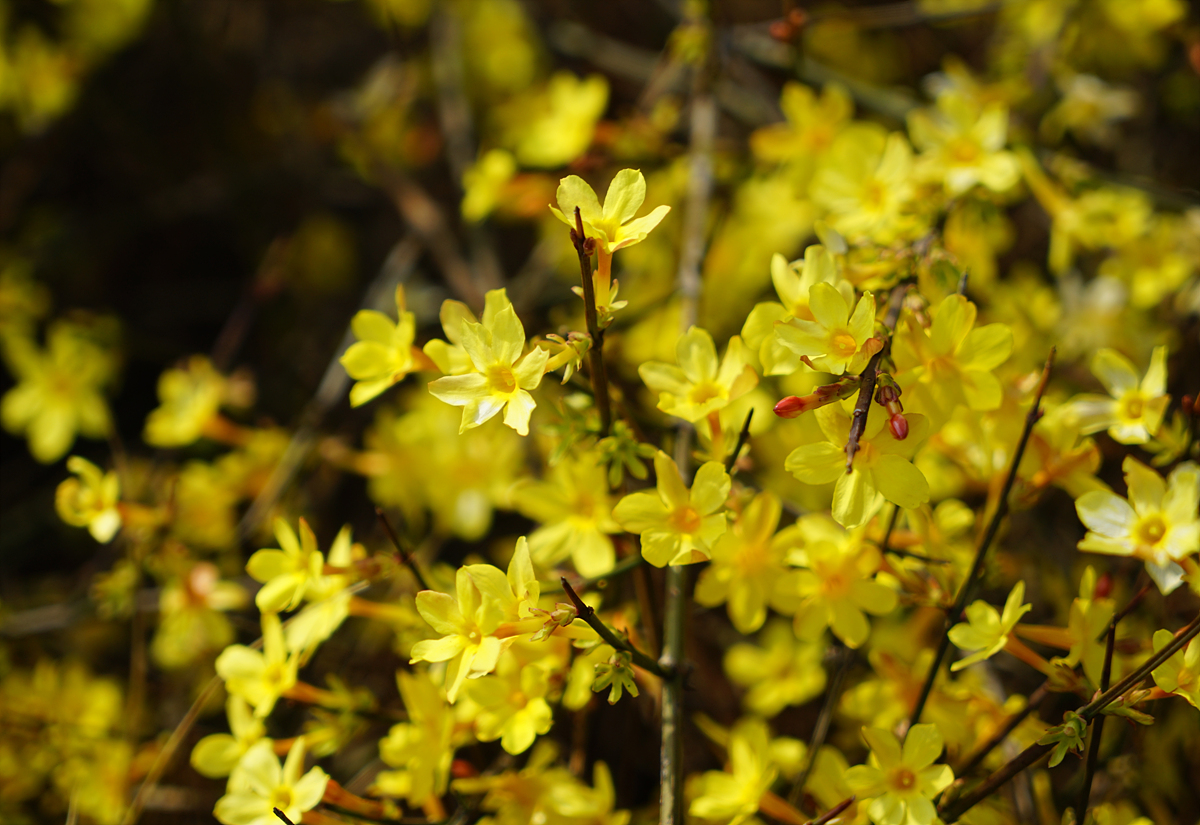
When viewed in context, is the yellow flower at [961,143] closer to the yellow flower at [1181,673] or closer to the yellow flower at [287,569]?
the yellow flower at [1181,673]

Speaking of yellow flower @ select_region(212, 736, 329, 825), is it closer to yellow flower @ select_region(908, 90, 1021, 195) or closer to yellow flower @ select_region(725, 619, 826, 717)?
yellow flower @ select_region(725, 619, 826, 717)

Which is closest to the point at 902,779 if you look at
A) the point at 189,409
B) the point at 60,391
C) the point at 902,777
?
the point at 902,777

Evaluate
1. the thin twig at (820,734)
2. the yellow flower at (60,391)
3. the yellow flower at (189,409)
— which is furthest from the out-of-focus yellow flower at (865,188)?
the yellow flower at (60,391)

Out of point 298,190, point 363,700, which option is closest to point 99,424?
point 298,190

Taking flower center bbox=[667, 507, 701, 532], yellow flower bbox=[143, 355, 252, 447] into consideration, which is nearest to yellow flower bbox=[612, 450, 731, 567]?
flower center bbox=[667, 507, 701, 532]

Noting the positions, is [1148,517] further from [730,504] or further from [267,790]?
[267,790]

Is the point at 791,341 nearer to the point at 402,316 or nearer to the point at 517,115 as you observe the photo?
the point at 402,316

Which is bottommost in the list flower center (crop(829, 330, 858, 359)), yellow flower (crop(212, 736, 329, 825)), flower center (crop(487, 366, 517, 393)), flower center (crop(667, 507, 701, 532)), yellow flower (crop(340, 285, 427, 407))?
yellow flower (crop(212, 736, 329, 825))
